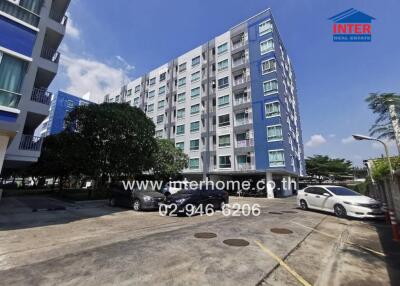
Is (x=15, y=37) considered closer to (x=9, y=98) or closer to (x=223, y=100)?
(x=9, y=98)

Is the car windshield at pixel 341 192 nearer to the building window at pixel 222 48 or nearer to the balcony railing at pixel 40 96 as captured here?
the balcony railing at pixel 40 96

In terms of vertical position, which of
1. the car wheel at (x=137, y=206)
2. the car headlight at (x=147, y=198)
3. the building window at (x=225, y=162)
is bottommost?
the car wheel at (x=137, y=206)

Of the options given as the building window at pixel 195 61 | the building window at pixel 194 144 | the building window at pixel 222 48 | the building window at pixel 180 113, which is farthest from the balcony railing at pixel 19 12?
the building window at pixel 195 61

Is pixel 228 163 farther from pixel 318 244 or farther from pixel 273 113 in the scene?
pixel 318 244

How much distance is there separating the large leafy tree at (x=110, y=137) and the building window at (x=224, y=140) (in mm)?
15231

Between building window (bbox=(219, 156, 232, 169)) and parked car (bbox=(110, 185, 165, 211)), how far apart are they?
18.6 m

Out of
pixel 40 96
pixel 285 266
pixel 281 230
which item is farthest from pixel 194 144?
pixel 285 266

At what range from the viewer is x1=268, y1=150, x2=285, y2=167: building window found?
2842cm

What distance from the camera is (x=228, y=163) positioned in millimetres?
32969

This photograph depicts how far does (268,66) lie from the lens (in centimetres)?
3197

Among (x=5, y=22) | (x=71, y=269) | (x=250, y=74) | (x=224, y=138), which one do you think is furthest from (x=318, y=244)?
(x=250, y=74)

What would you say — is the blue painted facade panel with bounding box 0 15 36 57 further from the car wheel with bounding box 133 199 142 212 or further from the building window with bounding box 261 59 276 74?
the building window with bounding box 261 59 276 74

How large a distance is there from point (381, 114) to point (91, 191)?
27.3 m

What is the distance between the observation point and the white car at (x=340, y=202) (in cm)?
1117
